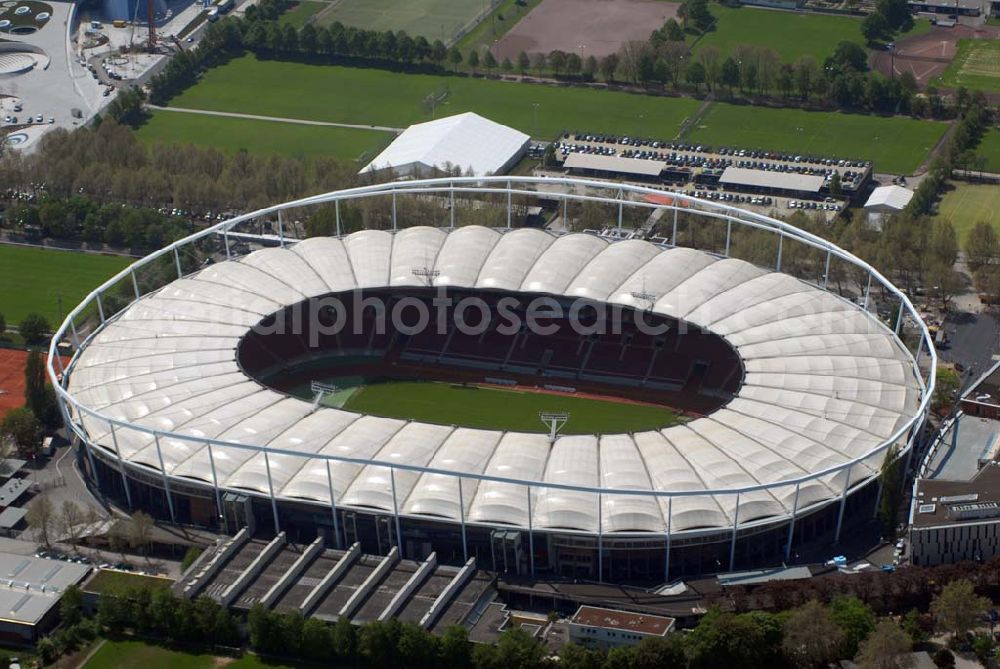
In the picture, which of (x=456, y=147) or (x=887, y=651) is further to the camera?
(x=456, y=147)

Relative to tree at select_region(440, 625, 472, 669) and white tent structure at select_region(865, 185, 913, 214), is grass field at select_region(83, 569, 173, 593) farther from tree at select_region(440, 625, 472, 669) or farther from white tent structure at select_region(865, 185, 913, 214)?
white tent structure at select_region(865, 185, 913, 214)

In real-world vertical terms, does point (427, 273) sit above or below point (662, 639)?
above

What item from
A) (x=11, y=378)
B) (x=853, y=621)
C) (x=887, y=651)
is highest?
(x=11, y=378)

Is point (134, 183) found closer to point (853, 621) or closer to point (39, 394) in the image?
point (39, 394)

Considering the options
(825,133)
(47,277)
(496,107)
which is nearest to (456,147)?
(496,107)

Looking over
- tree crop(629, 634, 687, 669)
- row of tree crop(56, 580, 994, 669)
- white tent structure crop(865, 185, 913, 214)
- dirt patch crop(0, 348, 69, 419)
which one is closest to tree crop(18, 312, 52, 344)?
dirt patch crop(0, 348, 69, 419)

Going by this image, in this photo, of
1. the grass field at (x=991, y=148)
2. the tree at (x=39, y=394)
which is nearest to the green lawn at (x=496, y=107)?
the grass field at (x=991, y=148)
